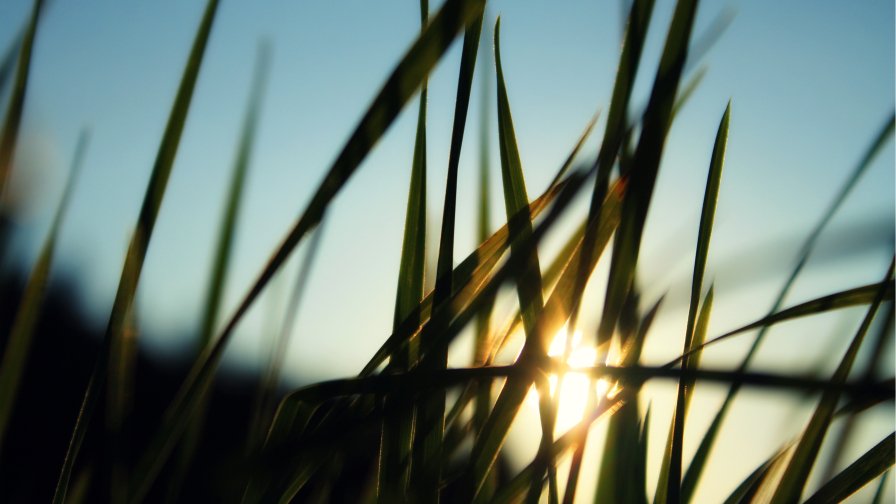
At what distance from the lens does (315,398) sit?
23 centimetres

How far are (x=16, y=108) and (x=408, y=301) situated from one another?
206 millimetres

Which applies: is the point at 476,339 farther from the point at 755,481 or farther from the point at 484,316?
the point at 755,481

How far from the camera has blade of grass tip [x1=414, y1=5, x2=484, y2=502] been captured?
24cm

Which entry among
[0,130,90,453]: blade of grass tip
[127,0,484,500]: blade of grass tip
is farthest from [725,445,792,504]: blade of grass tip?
[0,130,90,453]: blade of grass tip

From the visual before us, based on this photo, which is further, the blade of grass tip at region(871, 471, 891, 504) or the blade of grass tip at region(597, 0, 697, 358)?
the blade of grass tip at region(871, 471, 891, 504)

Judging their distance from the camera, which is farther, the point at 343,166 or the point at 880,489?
the point at 880,489

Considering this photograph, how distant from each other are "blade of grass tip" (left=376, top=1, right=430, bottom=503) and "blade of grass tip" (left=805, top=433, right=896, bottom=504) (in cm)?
17

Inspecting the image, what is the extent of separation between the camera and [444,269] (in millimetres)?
257

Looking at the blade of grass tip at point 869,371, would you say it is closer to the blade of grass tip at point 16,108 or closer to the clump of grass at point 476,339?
the clump of grass at point 476,339

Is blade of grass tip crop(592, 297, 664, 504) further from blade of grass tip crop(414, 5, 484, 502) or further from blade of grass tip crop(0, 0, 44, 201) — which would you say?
blade of grass tip crop(0, 0, 44, 201)

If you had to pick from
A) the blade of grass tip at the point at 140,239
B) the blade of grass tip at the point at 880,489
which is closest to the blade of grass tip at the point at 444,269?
the blade of grass tip at the point at 140,239

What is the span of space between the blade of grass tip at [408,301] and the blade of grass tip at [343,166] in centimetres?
4

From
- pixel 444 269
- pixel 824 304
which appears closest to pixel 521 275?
pixel 444 269

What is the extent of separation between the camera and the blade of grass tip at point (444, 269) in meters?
0.24
